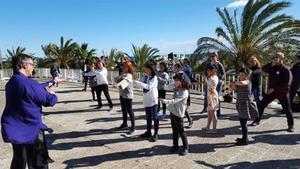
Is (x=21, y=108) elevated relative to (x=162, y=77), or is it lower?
lower

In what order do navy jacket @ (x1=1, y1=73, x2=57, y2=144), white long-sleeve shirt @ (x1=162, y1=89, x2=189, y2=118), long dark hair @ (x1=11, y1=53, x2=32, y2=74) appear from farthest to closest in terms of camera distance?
white long-sleeve shirt @ (x1=162, y1=89, x2=189, y2=118) → long dark hair @ (x1=11, y1=53, x2=32, y2=74) → navy jacket @ (x1=1, y1=73, x2=57, y2=144)

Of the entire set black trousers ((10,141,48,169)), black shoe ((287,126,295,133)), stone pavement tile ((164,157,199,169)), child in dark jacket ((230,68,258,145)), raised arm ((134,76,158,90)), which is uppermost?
raised arm ((134,76,158,90))

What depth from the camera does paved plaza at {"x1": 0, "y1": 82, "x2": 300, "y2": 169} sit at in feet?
15.0

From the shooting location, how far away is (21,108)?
3.33 meters

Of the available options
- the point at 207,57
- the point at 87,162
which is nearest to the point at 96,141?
the point at 87,162

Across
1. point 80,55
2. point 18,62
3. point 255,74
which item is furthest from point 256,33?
point 80,55

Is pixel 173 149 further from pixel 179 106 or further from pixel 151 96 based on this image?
pixel 151 96

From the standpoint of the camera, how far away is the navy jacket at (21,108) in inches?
130

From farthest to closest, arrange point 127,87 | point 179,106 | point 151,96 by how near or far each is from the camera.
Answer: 1. point 127,87
2. point 151,96
3. point 179,106

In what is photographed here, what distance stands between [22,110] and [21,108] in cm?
3

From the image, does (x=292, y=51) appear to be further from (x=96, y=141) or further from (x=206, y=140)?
(x=96, y=141)

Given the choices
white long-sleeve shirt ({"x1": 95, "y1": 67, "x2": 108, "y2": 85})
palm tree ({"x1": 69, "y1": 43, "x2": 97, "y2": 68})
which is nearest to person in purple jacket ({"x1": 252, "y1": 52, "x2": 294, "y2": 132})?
white long-sleeve shirt ({"x1": 95, "y1": 67, "x2": 108, "y2": 85})

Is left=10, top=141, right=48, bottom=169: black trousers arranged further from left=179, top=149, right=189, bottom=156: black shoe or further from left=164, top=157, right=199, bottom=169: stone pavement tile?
left=179, top=149, right=189, bottom=156: black shoe

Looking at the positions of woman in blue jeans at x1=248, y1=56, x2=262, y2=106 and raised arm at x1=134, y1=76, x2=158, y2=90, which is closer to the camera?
raised arm at x1=134, y1=76, x2=158, y2=90
